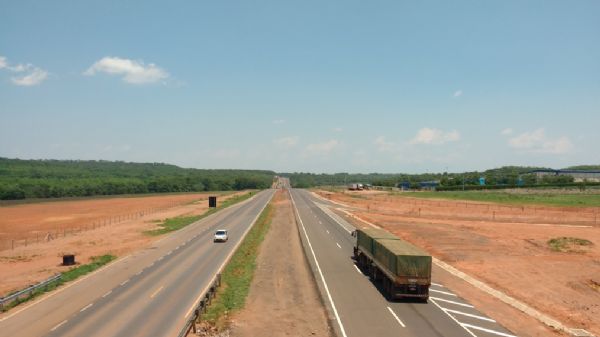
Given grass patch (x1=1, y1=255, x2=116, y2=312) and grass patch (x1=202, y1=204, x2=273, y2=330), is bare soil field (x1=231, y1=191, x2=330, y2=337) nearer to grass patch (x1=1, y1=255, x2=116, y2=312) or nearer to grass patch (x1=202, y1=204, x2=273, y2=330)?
grass patch (x1=202, y1=204, x2=273, y2=330)

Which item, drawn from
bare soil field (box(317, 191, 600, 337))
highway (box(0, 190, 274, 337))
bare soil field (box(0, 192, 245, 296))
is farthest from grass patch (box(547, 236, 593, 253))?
bare soil field (box(0, 192, 245, 296))

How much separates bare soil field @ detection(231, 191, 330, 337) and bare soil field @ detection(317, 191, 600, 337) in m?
11.4

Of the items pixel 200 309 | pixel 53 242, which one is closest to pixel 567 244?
pixel 200 309

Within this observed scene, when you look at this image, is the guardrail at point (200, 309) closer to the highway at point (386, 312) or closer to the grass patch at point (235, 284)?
the grass patch at point (235, 284)

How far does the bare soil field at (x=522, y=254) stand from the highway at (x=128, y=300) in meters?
20.1

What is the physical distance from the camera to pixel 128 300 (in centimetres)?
3011

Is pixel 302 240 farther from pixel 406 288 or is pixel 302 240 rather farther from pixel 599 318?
pixel 599 318

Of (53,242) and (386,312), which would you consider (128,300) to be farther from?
(53,242)

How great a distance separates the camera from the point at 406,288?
98.4ft

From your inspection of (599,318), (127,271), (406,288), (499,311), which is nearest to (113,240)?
(127,271)

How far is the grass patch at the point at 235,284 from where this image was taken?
2718 centimetres

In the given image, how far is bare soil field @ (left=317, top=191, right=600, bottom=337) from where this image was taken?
31234mm

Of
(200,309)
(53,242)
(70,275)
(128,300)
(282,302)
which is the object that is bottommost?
(53,242)

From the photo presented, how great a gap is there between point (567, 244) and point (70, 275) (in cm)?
5594
